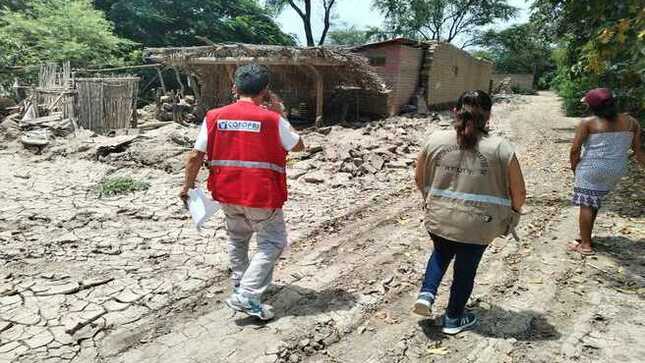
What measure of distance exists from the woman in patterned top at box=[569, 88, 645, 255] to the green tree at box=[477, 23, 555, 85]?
34053 mm

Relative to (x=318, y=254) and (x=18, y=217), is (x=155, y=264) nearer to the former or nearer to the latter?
(x=318, y=254)

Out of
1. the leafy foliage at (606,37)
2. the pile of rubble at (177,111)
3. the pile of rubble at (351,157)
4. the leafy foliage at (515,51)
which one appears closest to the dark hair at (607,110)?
the leafy foliage at (606,37)

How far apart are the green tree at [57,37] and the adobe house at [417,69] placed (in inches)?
335

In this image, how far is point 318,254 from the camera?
14.2ft

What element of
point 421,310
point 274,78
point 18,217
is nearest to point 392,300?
point 421,310

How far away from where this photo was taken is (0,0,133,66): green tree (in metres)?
13.2

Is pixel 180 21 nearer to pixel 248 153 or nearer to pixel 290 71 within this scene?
pixel 290 71

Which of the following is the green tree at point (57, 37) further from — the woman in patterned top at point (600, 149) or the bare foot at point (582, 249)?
the bare foot at point (582, 249)

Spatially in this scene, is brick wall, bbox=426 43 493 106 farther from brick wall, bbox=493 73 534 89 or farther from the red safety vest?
brick wall, bbox=493 73 534 89

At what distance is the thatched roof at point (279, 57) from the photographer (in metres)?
10.8

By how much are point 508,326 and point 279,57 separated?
9.06 m

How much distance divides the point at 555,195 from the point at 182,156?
6090mm

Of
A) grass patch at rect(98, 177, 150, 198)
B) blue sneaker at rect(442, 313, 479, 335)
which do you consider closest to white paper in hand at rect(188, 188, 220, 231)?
blue sneaker at rect(442, 313, 479, 335)

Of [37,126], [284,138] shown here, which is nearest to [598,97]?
[284,138]
